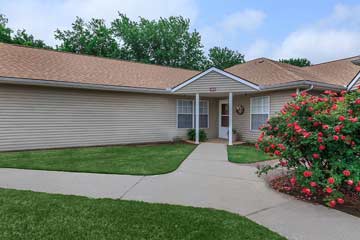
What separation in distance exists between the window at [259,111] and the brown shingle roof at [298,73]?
0.84 meters

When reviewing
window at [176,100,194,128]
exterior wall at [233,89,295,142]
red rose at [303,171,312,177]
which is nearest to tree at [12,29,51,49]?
window at [176,100,194,128]

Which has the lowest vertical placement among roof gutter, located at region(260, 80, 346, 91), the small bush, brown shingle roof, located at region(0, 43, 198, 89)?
the small bush

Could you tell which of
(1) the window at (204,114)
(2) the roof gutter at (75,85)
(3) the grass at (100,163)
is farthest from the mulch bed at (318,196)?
(1) the window at (204,114)

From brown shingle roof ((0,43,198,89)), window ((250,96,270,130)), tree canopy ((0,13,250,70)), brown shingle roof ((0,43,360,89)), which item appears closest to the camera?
brown shingle roof ((0,43,198,89))

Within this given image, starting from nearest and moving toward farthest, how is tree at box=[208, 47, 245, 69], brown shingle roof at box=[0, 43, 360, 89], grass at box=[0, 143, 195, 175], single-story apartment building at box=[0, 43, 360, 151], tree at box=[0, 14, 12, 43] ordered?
grass at box=[0, 143, 195, 175], single-story apartment building at box=[0, 43, 360, 151], brown shingle roof at box=[0, 43, 360, 89], tree at box=[0, 14, 12, 43], tree at box=[208, 47, 245, 69]

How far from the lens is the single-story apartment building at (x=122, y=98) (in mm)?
Result: 7895

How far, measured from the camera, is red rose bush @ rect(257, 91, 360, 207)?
3.27m

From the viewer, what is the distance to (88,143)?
9.27m

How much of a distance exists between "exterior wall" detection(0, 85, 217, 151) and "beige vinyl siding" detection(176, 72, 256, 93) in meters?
1.57

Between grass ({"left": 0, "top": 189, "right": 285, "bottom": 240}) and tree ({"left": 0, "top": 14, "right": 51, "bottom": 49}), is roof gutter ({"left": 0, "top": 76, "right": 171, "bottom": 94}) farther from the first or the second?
tree ({"left": 0, "top": 14, "right": 51, "bottom": 49})

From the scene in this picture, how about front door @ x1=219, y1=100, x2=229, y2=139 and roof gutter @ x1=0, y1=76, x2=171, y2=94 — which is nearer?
roof gutter @ x1=0, y1=76, x2=171, y2=94

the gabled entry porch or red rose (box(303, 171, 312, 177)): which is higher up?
the gabled entry porch

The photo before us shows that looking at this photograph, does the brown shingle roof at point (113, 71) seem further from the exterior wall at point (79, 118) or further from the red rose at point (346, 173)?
the red rose at point (346, 173)

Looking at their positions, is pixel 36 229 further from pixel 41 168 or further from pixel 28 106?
pixel 28 106
